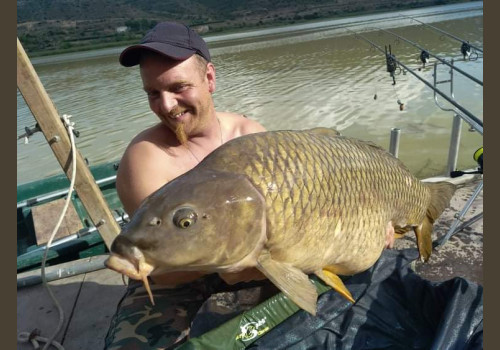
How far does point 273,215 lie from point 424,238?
1.08m

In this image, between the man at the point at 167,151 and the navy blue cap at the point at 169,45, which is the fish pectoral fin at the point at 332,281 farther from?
the navy blue cap at the point at 169,45

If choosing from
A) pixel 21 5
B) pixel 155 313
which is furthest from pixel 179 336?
pixel 21 5

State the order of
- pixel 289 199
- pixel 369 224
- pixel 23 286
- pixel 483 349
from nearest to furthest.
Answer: pixel 289 199, pixel 483 349, pixel 369 224, pixel 23 286

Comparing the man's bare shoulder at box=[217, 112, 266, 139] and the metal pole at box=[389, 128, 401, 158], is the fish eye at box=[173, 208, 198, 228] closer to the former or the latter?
the man's bare shoulder at box=[217, 112, 266, 139]

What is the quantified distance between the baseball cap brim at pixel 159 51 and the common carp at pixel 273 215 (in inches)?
19.8

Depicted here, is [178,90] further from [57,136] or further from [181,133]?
[57,136]

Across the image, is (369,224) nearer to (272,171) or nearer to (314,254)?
(314,254)

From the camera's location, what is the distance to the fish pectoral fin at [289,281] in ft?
3.89

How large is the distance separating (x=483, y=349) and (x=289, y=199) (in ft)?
2.79

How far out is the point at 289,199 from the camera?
4.10 feet

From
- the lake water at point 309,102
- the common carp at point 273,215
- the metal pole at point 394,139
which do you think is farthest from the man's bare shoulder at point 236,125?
the lake water at point 309,102

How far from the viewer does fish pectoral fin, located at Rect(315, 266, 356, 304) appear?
4.60 ft

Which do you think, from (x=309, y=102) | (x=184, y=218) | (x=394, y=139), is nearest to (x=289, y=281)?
(x=184, y=218)

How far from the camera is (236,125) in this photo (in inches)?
85.1
